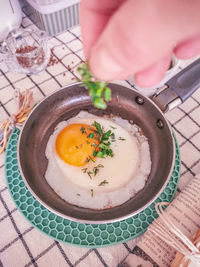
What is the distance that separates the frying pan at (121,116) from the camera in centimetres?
74

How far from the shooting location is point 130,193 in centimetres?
83

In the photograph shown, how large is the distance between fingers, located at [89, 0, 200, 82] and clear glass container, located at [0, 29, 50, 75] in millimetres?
807

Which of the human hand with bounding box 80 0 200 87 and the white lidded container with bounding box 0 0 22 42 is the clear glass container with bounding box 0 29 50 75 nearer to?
the white lidded container with bounding box 0 0 22 42

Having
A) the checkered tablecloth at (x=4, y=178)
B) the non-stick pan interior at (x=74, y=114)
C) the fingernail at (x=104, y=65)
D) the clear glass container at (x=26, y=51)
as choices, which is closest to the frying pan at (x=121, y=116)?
the non-stick pan interior at (x=74, y=114)

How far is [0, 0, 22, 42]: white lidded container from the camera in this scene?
3.52ft

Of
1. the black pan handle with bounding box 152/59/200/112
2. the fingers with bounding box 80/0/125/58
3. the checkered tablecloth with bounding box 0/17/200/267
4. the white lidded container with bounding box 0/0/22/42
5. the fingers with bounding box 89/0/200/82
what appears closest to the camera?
the fingers with bounding box 89/0/200/82

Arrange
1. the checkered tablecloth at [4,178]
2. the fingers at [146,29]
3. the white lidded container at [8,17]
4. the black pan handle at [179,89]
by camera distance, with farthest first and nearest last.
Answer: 1. the white lidded container at [8,17]
2. the black pan handle at [179,89]
3. the checkered tablecloth at [4,178]
4. the fingers at [146,29]

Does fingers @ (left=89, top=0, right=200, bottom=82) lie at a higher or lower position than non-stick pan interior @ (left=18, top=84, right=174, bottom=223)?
higher

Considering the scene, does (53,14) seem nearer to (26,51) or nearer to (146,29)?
(26,51)

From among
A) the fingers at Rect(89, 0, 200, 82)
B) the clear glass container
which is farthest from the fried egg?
the fingers at Rect(89, 0, 200, 82)

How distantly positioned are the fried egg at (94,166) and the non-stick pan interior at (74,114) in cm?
2

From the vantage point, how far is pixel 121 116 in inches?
39.3

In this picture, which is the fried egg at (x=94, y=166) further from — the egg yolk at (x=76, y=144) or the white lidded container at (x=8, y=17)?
the white lidded container at (x=8, y=17)

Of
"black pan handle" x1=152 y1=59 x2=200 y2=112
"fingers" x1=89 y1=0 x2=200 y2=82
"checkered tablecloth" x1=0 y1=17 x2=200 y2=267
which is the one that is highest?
"fingers" x1=89 y1=0 x2=200 y2=82
